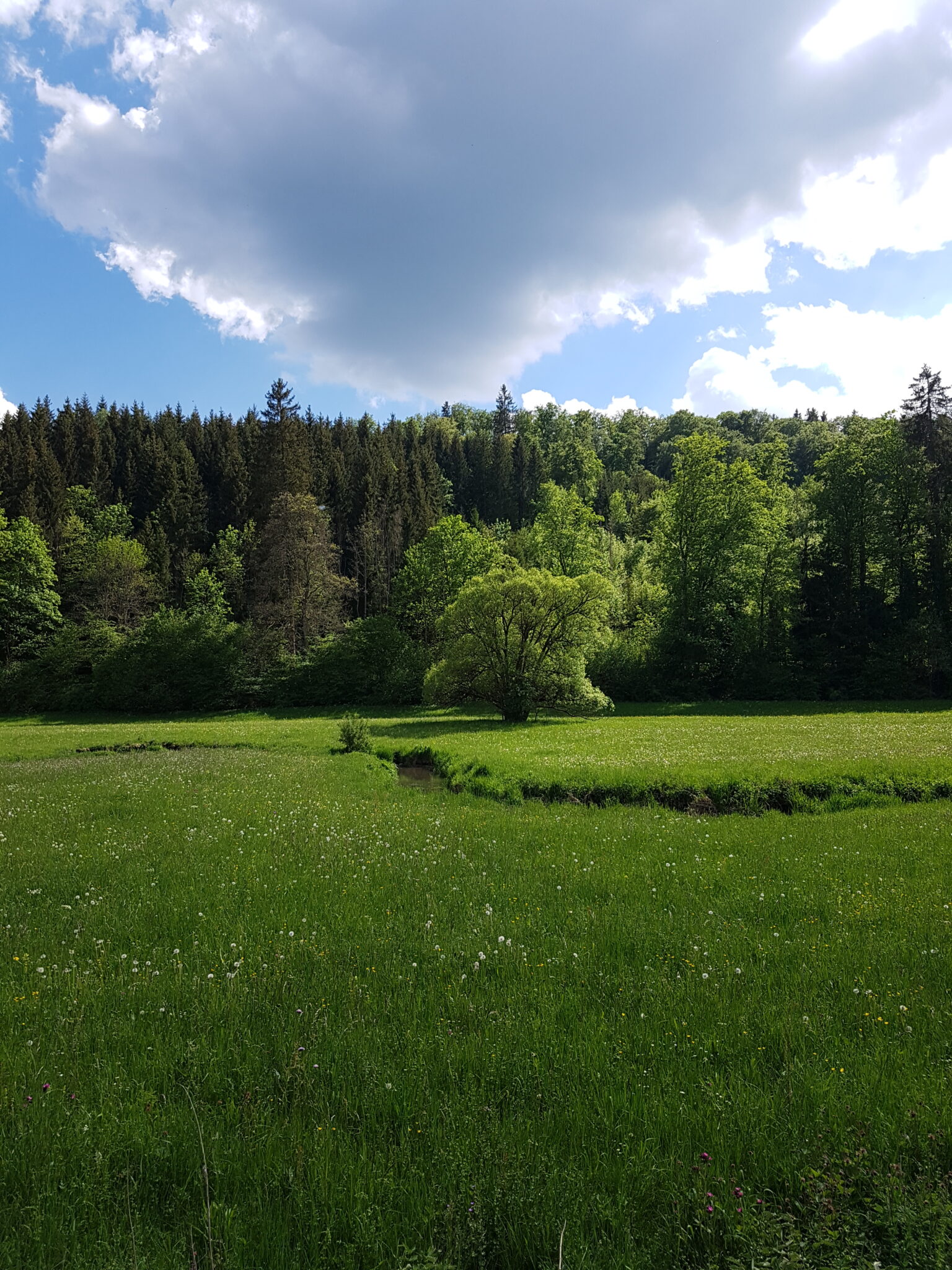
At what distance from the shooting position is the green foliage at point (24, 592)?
59938 mm

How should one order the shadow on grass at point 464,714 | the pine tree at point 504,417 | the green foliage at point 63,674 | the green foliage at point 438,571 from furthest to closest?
1. the pine tree at point 504,417
2. the green foliage at point 438,571
3. the green foliage at point 63,674
4. the shadow on grass at point 464,714

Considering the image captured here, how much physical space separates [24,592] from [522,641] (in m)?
57.7

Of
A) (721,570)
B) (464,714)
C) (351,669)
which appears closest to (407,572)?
(351,669)

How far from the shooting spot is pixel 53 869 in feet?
28.5

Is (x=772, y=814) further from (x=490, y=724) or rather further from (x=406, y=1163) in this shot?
(x=490, y=724)

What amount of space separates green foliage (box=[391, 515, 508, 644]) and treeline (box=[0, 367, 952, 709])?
0.21m

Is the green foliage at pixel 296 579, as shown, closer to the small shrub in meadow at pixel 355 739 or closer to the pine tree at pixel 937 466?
the small shrub in meadow at pixel 355 739

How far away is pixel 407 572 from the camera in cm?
6419

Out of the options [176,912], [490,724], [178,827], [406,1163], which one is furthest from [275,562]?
[406,1163]

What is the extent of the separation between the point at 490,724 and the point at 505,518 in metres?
87.0

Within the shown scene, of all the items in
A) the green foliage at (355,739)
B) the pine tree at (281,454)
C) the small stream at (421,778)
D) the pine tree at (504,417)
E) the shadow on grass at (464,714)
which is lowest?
the small stream at (421,778)

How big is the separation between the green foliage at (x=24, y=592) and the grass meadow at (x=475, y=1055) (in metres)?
64.6

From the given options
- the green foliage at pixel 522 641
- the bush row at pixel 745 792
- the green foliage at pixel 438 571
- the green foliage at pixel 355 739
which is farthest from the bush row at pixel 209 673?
the bush row at pixel 745 792

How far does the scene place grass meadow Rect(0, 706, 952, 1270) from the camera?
3.03 metres
